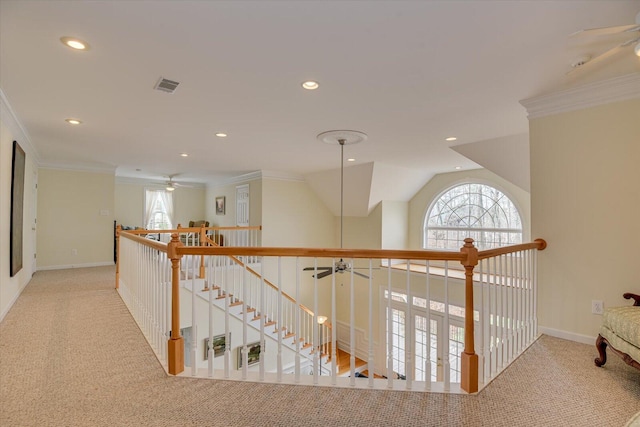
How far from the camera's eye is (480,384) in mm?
1955

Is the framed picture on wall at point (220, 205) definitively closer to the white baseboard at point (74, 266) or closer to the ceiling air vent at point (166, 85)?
the white baseboard at point (74, 266)

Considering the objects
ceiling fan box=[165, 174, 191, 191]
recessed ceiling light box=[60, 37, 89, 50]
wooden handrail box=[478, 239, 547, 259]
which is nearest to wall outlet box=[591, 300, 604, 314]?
wooden handrail box=[478, 239, 547, 259]

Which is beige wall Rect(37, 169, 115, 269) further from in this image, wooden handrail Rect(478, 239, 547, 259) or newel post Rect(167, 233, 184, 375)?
wooden handrail Rect(478, 239, 547, 259)

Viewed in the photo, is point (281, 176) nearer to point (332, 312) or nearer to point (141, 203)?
point (141, 203)

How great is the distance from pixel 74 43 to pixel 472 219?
253 inches

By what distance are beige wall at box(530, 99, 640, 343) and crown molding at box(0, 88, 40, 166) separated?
4853 mm

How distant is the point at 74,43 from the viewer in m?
1.89

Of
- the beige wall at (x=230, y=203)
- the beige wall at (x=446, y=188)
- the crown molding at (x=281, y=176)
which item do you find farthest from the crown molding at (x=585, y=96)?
the beige wall at (x=230, y=203)

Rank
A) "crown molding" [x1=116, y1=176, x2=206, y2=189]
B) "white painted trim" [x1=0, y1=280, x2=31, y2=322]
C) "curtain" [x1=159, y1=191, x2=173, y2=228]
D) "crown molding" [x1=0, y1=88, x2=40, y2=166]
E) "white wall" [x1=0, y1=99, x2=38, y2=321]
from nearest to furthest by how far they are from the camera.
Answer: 1. "crown molding" [x1=0, y1=88, x2=40, y2=166]
2. "white wall" [x1=0, y1=99, x2=38, y2=321]
3. "white painted trim" [x1=0, y1=280, x2=31, y2=322]
4. "crown molding" [x1=116, y1=176, x2=206, y2=189]
5. "curtain" [x1=159, y1=191, x2=173, y2=228]

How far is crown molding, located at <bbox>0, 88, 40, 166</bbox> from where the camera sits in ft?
9.36

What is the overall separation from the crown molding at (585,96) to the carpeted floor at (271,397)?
2.01 meters

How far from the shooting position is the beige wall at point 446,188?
214 inches

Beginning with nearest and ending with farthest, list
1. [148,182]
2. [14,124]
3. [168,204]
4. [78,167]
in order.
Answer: [14,124], [78,167], [148,182], [168,204]

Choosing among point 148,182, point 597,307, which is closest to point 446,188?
point 597,307
